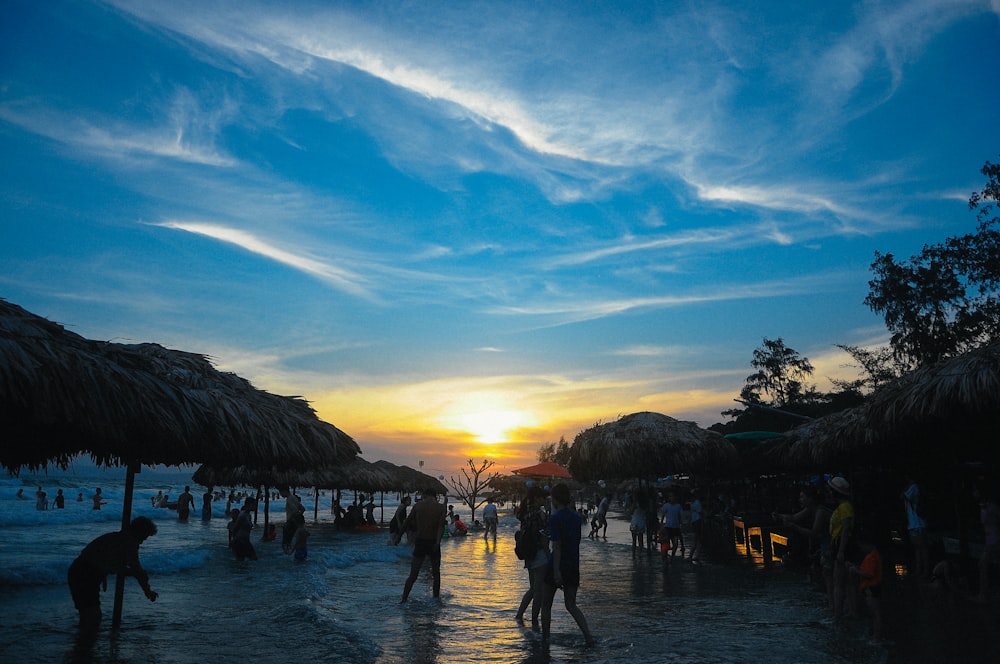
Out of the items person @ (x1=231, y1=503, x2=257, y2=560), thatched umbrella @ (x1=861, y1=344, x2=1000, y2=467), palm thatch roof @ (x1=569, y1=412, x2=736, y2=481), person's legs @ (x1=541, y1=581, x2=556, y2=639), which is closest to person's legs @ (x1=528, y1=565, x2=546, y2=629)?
person's legs @ (x1=541, y1=581, x2=556, y2=639)

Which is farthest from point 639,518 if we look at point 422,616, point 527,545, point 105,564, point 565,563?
point 105,564

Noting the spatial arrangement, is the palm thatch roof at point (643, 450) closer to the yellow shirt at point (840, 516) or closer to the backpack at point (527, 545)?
the yellow shirt at point (840, 516)

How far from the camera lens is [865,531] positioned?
7.39m

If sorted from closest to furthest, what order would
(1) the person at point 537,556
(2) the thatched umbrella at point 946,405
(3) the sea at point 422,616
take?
(3) the sea at point 422,616
(1) the person at point 537,556
(2) the thatched umbrella at point 946,405

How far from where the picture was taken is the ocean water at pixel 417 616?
6.84m

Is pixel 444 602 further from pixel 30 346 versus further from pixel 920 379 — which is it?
pixel 920 379

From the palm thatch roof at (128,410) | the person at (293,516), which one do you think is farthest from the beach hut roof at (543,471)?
the palm thatch roof at (128,410)

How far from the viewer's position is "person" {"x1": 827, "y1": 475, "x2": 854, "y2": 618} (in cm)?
757

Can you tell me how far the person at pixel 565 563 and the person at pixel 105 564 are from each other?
4171 mm

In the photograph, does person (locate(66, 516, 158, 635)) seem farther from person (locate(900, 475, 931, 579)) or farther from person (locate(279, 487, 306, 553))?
person (locate(900, 475, 931, 579))

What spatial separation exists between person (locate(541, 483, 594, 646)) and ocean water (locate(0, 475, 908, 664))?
0.87ft

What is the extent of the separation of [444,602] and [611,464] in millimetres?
8215

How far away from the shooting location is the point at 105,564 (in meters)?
6.95

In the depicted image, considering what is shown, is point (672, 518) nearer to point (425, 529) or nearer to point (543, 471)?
point (425, 529)
